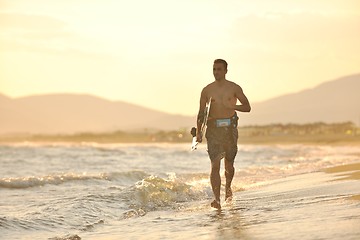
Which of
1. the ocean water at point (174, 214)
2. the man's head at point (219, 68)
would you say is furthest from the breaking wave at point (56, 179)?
the man's head at point (219, 68)

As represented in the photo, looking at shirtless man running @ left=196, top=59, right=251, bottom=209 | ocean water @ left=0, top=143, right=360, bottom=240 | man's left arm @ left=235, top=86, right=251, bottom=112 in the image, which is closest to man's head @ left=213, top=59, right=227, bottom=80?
shirtless man running @ left=196, top=59, right=251, bottom=209

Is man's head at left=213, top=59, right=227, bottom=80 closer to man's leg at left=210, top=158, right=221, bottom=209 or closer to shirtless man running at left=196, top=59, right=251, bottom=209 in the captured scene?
shirtless man running at left=196, top=59, right=251, bottom=209

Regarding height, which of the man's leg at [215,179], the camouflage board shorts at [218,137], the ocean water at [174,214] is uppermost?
the camouflage board shorts at [218,137]

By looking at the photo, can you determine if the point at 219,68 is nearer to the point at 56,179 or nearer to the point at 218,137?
the point at 218,137

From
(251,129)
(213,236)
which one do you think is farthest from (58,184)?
(251,129)

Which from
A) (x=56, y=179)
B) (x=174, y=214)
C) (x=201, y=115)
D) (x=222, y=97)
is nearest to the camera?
(x=174, y=214)

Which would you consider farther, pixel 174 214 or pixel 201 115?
pixel 201 115

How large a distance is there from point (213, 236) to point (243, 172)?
37.1 feet

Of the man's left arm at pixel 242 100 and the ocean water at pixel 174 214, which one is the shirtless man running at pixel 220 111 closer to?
the man's left arm at pixel 242 100

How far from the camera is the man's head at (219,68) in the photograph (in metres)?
8.47

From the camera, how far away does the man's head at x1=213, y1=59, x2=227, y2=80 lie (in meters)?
8.47

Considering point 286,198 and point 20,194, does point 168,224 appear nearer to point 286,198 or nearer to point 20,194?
A: point 286,198

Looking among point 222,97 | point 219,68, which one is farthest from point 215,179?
point 219,68

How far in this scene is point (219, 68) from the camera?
8484 mm
